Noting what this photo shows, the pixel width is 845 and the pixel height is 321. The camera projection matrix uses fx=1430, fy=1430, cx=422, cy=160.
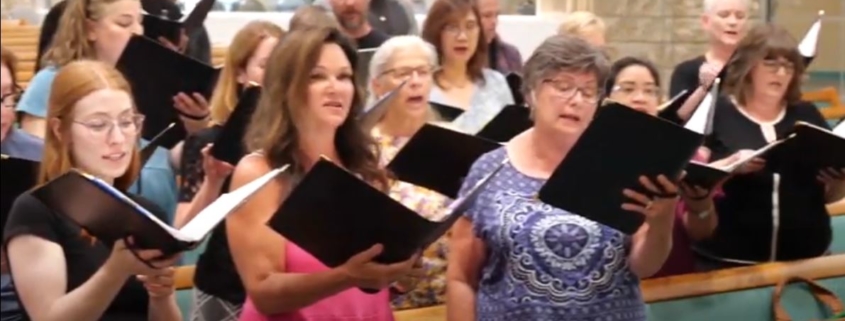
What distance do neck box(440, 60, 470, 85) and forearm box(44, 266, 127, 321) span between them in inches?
90.7

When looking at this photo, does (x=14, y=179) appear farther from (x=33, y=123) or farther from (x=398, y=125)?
(x=398, y=125)

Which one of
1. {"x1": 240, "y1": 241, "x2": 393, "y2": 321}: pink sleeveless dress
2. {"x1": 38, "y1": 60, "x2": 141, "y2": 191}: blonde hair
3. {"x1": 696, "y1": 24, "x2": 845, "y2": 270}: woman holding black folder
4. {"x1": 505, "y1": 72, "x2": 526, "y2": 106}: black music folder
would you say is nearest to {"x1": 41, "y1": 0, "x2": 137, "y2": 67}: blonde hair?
{"x1": 38, "y1": 60, "x2": 141, "y2": 191}: blonde hair

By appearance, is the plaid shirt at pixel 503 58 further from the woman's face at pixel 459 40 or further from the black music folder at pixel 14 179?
the black music folder at pixel 14 179

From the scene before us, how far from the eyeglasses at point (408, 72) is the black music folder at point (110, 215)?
5.27 feet

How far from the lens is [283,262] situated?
2506 millimetres

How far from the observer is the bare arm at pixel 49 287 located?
2191mm

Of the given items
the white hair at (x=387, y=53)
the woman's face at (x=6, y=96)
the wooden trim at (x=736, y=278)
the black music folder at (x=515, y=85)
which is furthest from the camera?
the black music folder at (x=515, y=85)

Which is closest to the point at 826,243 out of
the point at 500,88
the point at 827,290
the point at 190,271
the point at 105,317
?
the point at 827,290

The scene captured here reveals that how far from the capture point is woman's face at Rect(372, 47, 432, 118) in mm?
3559

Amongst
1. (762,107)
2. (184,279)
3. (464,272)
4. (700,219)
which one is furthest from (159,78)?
(762,107)

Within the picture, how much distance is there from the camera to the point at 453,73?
14.5 ft

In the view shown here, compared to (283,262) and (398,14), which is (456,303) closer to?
(283,262)

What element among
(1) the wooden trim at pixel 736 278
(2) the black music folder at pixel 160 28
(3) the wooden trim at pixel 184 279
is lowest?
(1) the wooden trim at pixel 736 278

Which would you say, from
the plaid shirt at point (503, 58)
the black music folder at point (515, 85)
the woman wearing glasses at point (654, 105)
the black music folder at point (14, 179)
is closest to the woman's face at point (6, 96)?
the black music folder at point (14, 179)
